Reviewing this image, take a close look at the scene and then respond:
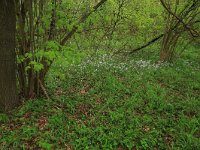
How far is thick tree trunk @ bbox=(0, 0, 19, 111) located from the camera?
200 inches

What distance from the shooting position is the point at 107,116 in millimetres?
6000

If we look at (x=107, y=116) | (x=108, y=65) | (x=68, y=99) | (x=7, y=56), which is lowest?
(x=107, y=116)

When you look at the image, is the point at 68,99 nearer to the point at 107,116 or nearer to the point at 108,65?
the point at 107,116

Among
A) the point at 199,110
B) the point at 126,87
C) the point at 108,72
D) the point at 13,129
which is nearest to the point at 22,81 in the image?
the point at 13,129

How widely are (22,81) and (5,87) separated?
2.11 feet

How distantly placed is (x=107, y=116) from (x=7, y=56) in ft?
9.76

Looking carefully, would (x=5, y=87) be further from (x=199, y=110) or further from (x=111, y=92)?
(x=199, y=110)

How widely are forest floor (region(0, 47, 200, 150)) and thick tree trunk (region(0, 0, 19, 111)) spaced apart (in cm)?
40

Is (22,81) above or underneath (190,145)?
above

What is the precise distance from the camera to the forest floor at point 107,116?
5027mm

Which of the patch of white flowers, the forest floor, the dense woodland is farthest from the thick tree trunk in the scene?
the patch of white flowers

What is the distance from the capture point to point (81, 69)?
981 cm

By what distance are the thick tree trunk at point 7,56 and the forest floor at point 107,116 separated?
403 millimetres

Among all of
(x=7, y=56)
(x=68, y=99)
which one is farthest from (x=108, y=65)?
(x=7, y=56)
